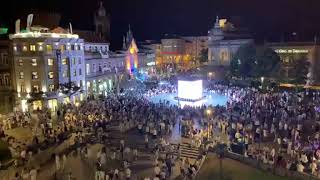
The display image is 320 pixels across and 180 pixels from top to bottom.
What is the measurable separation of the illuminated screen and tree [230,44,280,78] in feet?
45.6

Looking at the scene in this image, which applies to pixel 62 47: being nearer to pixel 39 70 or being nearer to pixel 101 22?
pixel 39 70

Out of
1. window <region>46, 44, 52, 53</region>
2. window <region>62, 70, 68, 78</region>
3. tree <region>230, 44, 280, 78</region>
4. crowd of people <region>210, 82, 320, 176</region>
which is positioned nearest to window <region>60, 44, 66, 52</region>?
window <region>46, 44, 52, 53</region>

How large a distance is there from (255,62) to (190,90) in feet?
54.8

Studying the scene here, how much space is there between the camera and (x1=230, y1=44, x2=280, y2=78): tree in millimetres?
59844

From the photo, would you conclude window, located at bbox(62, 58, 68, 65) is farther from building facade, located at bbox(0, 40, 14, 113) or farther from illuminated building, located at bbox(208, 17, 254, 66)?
illuminated building, located at bbox(208, 17, 254, 66)

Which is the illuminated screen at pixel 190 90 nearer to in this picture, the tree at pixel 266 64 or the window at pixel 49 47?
the tree at pixel 266 64

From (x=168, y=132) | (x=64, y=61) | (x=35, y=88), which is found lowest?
(x=168, y=132)

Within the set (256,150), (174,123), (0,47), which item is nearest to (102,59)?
(0,47)

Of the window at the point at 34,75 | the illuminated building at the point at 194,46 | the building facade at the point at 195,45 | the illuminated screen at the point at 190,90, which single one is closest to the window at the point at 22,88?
the window at the point at 34,75

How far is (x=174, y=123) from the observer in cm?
3434

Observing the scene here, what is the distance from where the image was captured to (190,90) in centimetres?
5150

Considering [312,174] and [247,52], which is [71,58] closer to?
[247,52]

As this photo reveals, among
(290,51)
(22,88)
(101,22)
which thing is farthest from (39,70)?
(290,51)

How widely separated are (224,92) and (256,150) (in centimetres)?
3067
